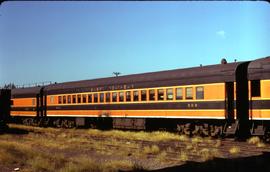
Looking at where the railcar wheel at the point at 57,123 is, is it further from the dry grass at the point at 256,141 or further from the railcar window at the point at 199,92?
the dry grass at the point at 256,141

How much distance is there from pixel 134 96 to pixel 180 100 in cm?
428

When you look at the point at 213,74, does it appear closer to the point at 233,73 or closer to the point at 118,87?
the point at 233,73

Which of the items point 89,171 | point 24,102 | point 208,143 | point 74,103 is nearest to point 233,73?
point 208,143

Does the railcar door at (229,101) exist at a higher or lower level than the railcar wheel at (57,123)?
higher

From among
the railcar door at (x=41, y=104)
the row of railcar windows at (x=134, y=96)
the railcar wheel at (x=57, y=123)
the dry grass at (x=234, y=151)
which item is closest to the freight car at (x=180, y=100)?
the row of railcar windows at (x=134, y=96)

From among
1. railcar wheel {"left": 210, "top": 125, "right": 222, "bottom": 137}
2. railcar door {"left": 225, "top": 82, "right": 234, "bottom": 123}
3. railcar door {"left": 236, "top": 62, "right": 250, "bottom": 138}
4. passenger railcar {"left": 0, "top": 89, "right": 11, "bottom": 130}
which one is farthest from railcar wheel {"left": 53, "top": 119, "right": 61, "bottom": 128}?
railcar door {"left": 236, "top": 62, "right": 250, "bottom": 138}

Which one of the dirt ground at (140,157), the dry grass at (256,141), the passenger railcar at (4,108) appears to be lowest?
the dirt ground at (140,157)

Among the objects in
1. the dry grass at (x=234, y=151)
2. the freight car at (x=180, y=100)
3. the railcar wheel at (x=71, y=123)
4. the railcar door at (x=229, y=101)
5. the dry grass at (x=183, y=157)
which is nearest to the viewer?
the dry grass at (x=183, y=157)

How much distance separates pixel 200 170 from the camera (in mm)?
11781

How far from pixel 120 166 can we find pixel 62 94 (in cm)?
2176

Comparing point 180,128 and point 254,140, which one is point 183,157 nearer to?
point 254,140

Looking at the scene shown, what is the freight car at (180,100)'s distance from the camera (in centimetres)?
1867

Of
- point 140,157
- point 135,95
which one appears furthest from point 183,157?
point 135,95

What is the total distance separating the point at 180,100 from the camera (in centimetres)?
2202
